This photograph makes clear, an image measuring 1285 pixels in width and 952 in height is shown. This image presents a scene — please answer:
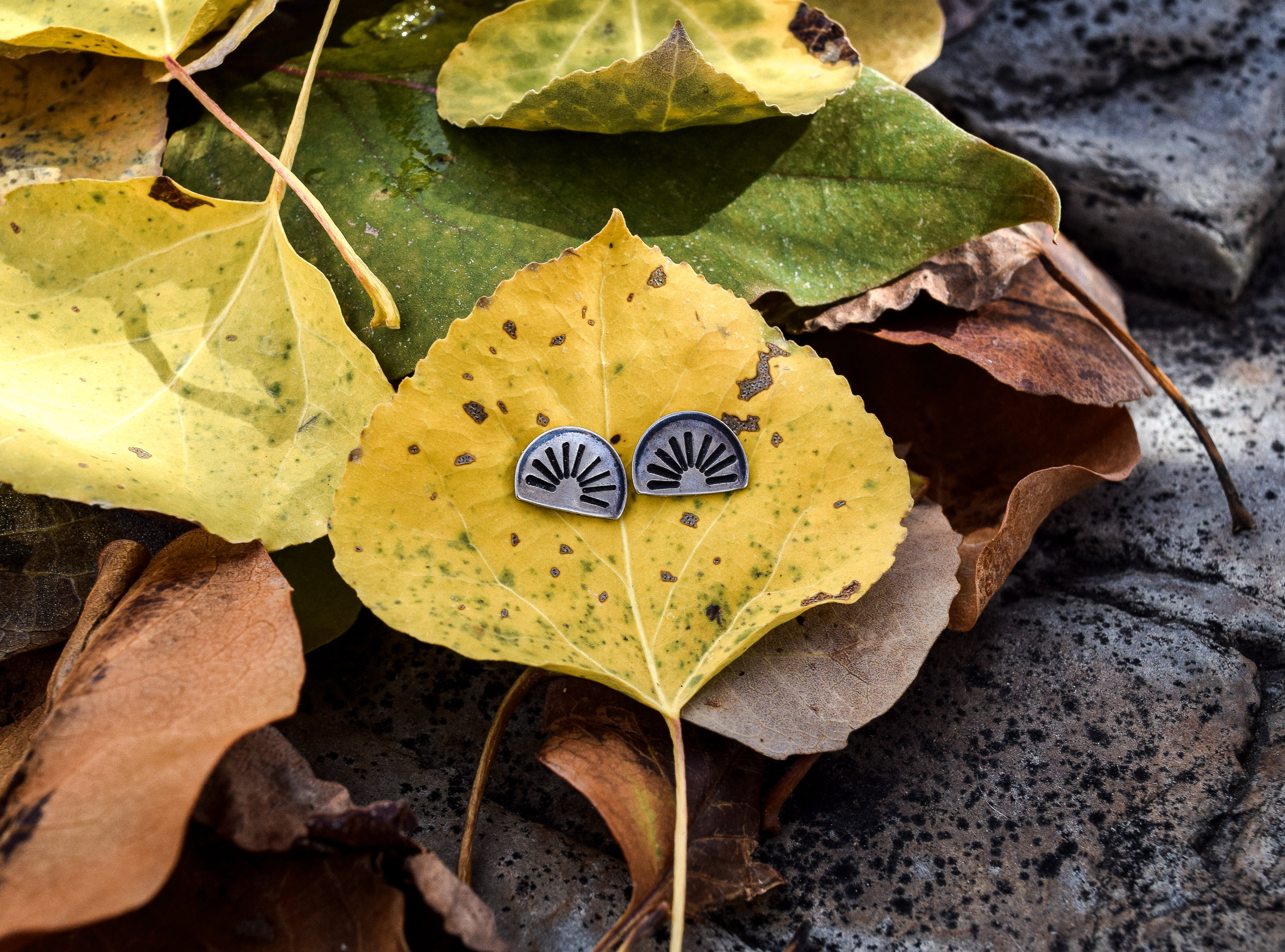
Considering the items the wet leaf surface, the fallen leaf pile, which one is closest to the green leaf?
the fallen leaf pile

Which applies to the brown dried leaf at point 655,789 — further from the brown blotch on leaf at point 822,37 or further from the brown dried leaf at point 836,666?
the brown blotch on leaf at point 822,37

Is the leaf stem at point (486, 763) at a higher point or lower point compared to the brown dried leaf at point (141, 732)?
lower

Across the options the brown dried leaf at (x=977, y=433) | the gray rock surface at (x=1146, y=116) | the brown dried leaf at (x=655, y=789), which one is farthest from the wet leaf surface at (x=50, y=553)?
the gray rock surface at (x=1146, y=116)

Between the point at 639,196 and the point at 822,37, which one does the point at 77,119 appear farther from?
the point at 822,37

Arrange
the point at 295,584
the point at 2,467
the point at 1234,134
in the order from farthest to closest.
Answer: the point at 1234,134 < the point at 295,584 < the point at 2,467

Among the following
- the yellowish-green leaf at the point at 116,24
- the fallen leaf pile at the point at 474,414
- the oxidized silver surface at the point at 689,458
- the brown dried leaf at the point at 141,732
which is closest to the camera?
the brown dried leaf at the point at 141,732

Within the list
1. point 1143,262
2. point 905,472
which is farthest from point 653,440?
point 1143,262

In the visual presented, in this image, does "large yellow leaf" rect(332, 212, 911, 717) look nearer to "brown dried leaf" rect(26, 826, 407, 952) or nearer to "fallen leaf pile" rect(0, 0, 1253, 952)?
"fallen leaf pile" rect(0, 0, 1253, 952)

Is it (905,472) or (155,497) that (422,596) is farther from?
(905,472)
